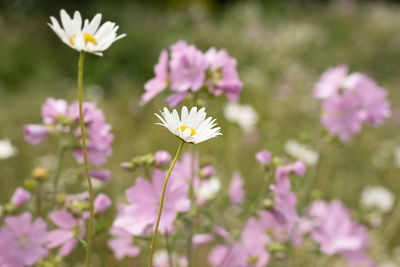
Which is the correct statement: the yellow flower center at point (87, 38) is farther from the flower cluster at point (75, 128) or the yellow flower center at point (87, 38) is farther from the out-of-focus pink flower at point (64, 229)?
the out-of-focus pink flower at point (64, 229)

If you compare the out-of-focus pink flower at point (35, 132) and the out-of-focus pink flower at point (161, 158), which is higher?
the out-of-focus pink flower at point (35, 132)

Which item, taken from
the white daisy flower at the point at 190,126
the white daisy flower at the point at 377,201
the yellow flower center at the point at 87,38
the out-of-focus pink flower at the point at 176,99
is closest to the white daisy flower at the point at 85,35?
the yellow flower center at the point at 87,38

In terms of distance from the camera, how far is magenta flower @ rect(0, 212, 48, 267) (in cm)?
112

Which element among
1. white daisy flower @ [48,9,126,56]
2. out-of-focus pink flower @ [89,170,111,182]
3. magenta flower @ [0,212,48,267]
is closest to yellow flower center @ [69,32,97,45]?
white daisy flower @ [48,9,126,56]

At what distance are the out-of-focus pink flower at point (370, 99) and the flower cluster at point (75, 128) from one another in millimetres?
786

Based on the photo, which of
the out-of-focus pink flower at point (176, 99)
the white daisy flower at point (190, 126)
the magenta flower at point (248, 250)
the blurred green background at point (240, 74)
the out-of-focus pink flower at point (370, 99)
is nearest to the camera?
Answer: the white daisy flower at point (190, 126)

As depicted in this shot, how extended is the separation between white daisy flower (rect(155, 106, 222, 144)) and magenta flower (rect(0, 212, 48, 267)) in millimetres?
605

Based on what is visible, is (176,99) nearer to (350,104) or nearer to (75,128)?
(75,128)

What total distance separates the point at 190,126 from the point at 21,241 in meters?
0.65

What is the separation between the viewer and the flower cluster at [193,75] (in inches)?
45.4

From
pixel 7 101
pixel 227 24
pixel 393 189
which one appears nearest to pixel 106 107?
pixel 7 101

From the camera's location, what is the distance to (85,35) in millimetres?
791

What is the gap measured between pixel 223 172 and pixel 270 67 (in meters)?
3.76

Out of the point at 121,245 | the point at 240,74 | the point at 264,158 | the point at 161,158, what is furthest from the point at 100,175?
the point at 240,74
